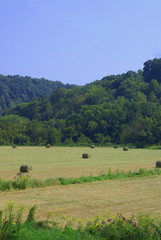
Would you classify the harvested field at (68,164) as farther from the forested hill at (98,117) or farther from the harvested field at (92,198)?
the forested hill at (98,117)

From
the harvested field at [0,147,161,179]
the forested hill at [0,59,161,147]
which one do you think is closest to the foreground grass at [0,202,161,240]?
the harvested field at [0,147,161,179]

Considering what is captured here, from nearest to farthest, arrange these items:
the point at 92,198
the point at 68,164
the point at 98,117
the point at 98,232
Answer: the point at 98,232 < the point at 92,198 < the point at 68,164 < the point at 98,117

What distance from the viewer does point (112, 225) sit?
8.32m

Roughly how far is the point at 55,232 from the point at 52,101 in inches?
6097

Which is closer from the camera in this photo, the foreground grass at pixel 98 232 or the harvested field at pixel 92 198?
the foreground grass at pixel 98 232

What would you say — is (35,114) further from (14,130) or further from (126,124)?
(126,124)

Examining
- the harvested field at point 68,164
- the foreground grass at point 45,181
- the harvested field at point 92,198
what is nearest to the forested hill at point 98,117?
the harvested field at point 68,164

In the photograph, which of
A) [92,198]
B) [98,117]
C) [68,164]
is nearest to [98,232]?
[92,198]

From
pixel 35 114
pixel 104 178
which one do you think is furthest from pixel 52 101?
pixel 104 178

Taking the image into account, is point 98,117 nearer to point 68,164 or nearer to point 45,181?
point 68,164

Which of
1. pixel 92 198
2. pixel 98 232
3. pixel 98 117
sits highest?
pixel 98 117

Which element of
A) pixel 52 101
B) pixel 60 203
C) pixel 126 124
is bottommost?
pixel 60 203

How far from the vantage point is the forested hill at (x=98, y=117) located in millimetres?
92125

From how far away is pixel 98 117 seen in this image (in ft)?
375
